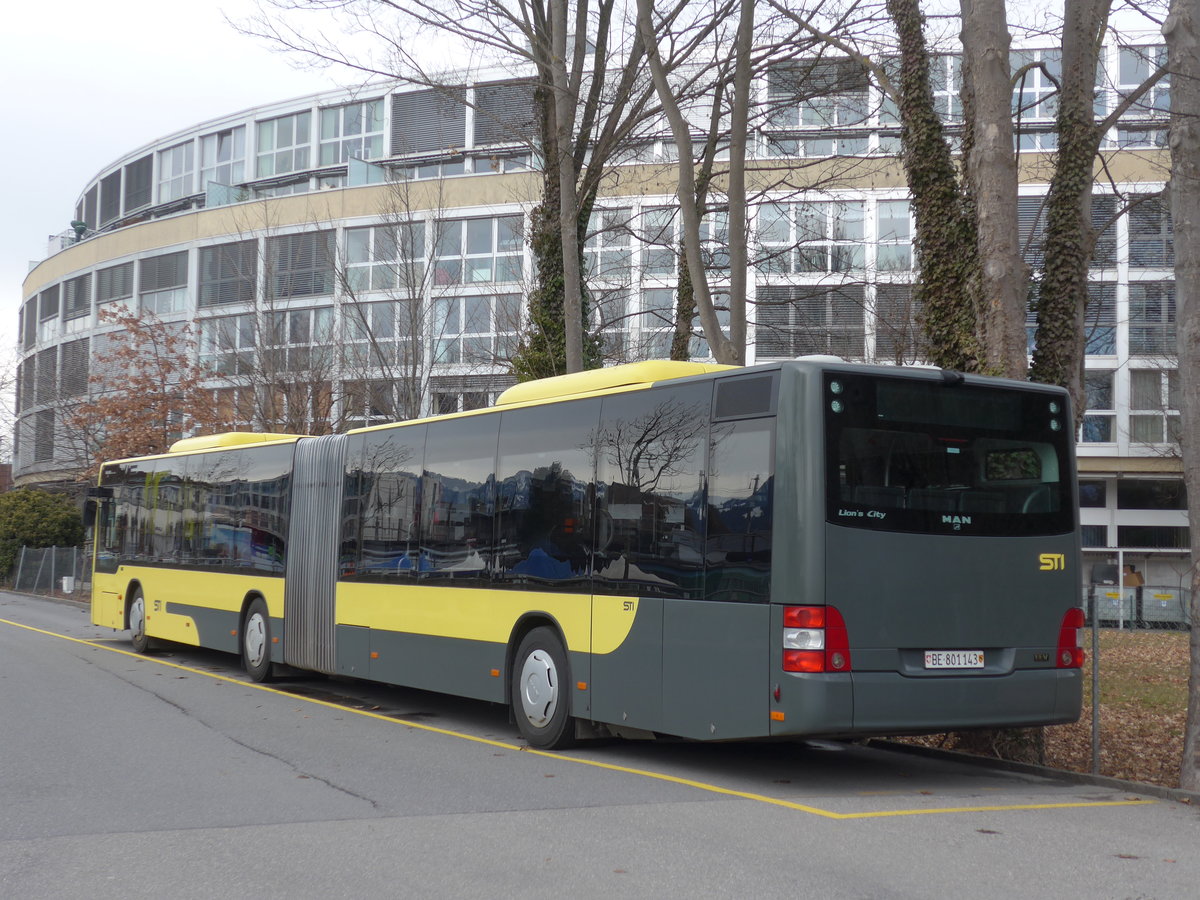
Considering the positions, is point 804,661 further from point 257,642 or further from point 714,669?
point 257,642

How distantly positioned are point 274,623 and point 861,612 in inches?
380

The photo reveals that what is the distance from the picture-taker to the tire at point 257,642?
16672mm

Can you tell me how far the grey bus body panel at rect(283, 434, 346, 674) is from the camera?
15234 millimetres

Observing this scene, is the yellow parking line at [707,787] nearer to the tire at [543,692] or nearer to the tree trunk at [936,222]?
the tire at [543,692]

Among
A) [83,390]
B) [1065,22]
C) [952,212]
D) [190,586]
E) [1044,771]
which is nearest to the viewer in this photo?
[1044,771]

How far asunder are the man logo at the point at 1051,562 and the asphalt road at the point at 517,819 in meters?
1.55

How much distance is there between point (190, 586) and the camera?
19281 millimetres

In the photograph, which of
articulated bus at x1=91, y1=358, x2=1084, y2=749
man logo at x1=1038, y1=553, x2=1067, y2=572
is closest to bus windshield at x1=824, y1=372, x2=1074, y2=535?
articulated bus at x1=91, y1=358, x2=1084, y2=749

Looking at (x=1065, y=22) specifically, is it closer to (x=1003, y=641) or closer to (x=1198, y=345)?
(x=1198, y=345)

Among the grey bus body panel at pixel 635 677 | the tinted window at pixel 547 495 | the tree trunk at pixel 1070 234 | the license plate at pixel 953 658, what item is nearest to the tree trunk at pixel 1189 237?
the license plate at pixel 953 658

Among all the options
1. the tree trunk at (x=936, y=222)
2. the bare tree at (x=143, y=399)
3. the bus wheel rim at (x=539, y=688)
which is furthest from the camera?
the bare tree at (x=143, y=399)

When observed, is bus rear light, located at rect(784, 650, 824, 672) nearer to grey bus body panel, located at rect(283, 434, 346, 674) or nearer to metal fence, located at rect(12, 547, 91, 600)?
grey bus body panel, located at rect(283, 434, 346, 674)

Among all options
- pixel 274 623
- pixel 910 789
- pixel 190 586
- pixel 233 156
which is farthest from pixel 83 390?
pixel 910 789

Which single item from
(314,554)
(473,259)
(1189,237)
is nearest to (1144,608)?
(473,259)
